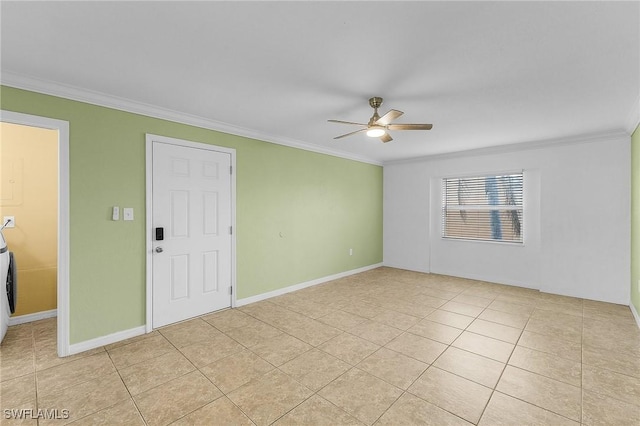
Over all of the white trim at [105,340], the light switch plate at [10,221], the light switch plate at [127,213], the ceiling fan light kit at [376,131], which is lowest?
the white trim at [105,340]

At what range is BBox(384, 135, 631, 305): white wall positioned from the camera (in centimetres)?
393

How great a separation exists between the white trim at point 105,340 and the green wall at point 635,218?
18.5ft

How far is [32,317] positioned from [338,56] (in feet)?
14.8

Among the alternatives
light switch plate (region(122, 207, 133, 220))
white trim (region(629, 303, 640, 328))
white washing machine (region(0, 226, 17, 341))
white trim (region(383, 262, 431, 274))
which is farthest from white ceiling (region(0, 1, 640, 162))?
white trim (region(383, 262, 431, 274))

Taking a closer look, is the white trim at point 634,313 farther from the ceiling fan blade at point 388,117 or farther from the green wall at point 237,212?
the green wall at point 237,212

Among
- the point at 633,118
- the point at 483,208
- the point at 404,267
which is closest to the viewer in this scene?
the point at 633,118

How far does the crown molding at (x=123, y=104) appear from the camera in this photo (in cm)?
238

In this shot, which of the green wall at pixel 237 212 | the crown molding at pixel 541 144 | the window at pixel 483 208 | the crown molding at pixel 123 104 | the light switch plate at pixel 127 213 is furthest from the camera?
the window at pixel 483 208

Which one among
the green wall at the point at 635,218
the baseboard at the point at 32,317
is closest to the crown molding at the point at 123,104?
the baseboard at the point at 32,317

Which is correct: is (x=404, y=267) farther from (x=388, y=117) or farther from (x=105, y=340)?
(x=105, y=340)

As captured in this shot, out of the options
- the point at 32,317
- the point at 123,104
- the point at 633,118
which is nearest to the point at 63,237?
the point at 123,104

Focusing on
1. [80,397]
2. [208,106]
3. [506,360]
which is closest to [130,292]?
[80,397]

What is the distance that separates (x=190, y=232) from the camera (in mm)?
3416

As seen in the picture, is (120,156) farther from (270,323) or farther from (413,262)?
(413,262)
